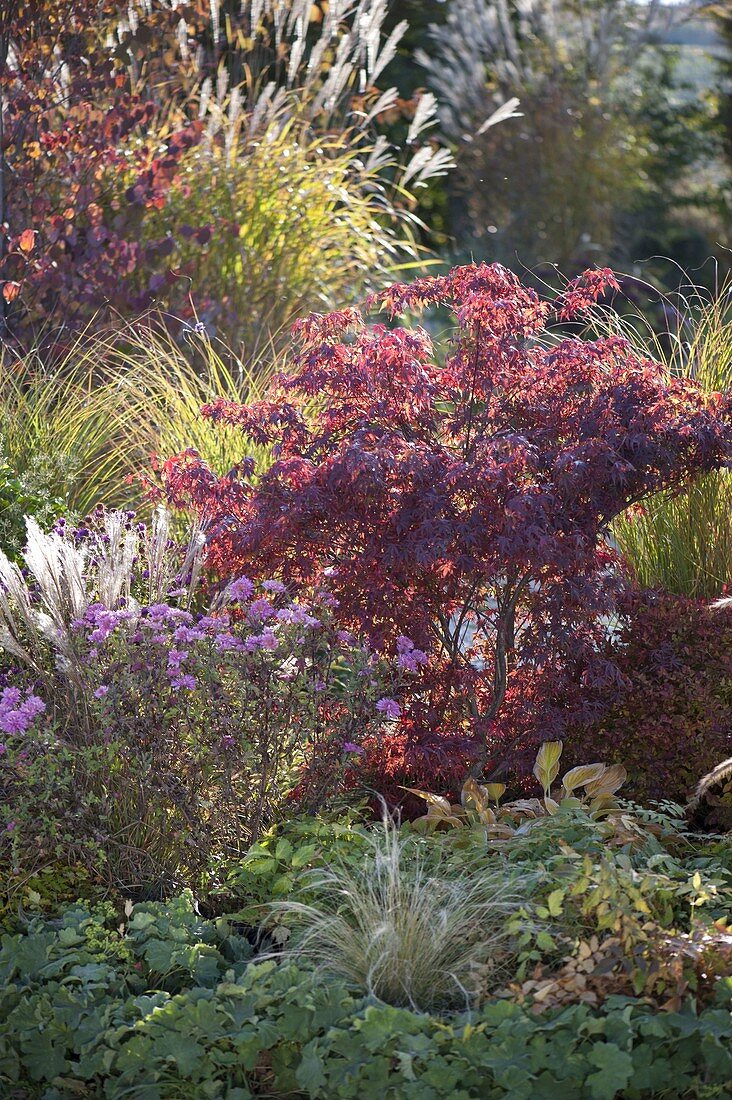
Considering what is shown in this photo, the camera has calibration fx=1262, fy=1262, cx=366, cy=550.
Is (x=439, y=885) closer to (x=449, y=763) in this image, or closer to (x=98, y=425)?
(x=449, y=763)

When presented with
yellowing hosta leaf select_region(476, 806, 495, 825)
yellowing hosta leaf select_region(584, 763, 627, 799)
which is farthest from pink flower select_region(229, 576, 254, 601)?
yellowing hosta leaf select_region(584, 763, 627, 799)

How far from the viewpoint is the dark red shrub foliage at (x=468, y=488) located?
145 inches

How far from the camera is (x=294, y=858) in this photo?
10.7ft

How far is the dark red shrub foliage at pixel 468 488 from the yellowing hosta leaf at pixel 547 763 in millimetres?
87

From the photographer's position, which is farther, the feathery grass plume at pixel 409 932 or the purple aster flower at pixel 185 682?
the purple aster flower at pixel 185 682

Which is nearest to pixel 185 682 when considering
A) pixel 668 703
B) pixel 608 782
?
pixel 608 782

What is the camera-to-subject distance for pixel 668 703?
4.04m

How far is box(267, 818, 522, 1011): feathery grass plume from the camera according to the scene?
2.86 metres

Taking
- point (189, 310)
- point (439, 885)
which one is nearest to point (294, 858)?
point (439, 885)

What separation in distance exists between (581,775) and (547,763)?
0.42 ft

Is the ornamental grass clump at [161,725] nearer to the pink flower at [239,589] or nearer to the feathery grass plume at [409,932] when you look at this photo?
the pink flower at [239,589]

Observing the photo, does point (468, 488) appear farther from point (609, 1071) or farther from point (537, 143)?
point (537, 143)

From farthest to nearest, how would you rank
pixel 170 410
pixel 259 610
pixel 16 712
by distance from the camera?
1. pixel 170 410
2. pixel 259 610
3. pixel 16 712

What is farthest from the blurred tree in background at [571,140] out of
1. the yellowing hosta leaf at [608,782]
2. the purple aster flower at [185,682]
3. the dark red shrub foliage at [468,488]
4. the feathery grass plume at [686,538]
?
the purple aster flower at [185,682]
